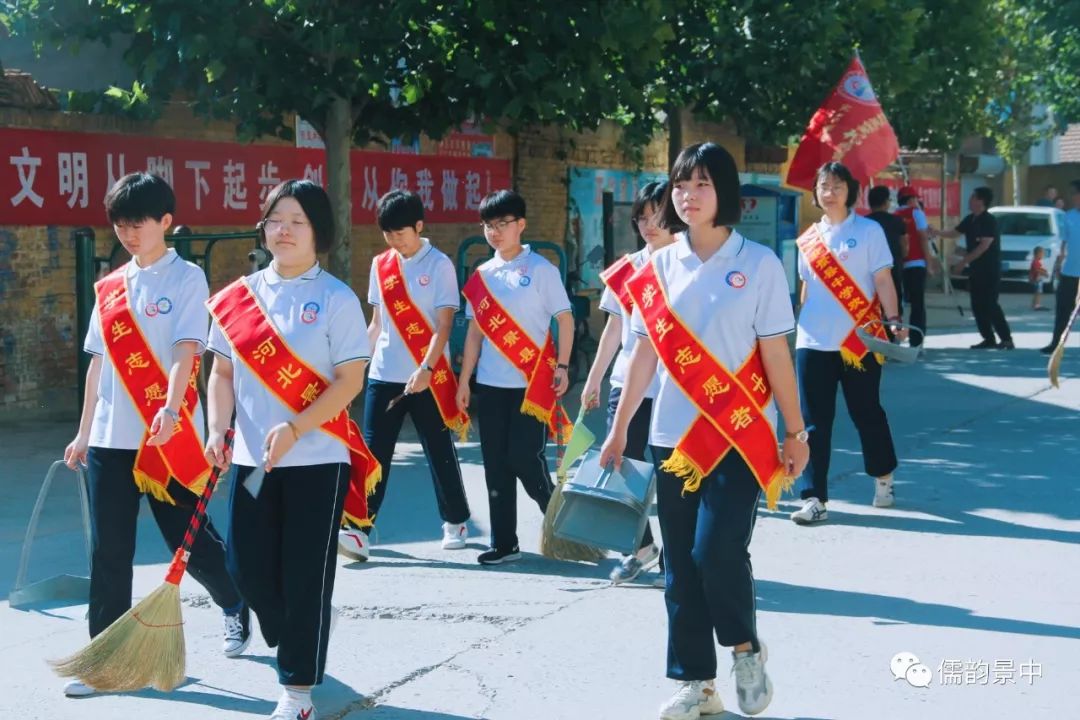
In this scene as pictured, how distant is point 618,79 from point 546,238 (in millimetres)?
7180

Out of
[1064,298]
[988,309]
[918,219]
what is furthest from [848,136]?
[988,309]

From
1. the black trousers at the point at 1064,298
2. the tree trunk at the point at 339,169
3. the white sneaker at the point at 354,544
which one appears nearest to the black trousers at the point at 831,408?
the white sneaker at the point at 354,544

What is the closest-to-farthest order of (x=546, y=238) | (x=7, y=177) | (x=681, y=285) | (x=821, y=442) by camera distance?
1. (x=681, y=285)
2. (x=821, y=442)
3. (x=7, y=177)
4. (x=546, y=238)

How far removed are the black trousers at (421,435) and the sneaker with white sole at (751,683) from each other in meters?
2.77

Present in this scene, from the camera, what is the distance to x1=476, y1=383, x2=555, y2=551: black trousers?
284 inches

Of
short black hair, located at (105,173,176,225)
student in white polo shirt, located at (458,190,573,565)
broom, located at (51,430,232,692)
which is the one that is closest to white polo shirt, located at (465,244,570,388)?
student in white polo shirt, located at (458,190,573,565)

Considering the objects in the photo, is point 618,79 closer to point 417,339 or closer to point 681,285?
point 417,339

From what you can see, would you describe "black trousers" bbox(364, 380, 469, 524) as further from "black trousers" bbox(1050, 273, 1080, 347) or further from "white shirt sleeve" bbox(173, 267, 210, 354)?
"black trousers" bbox(1050, 273, 1080, 347)

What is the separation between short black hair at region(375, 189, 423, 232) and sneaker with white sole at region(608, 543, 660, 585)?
5.97 feet

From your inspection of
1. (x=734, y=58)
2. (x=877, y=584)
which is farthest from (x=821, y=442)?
(x=734, y=58)

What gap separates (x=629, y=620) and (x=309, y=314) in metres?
2.09

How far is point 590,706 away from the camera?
5035 millimetres

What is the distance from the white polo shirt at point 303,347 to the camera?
4688 millimetres

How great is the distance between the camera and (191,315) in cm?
518
